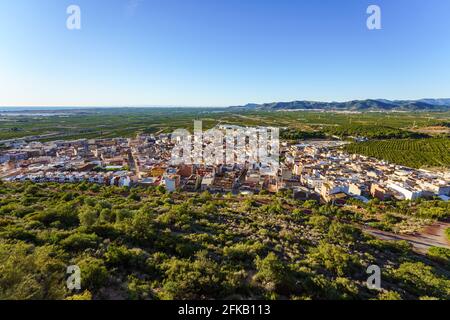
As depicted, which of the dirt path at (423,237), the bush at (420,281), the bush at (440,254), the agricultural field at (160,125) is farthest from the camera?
the agricultural field at (160,125)

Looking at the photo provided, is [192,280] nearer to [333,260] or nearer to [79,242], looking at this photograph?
[79,242]

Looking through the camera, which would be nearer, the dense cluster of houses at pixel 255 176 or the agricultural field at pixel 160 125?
the dense cluster of houses at pixel 255 176

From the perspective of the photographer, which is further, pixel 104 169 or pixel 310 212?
Result: pixel 104 169

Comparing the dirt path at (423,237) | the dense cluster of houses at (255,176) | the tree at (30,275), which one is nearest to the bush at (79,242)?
the tree at (30,275)

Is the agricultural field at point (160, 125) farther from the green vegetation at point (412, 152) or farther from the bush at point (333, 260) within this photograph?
the bush at point (333, 260)

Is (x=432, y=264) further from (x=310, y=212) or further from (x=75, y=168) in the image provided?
(x=75, y=168)
